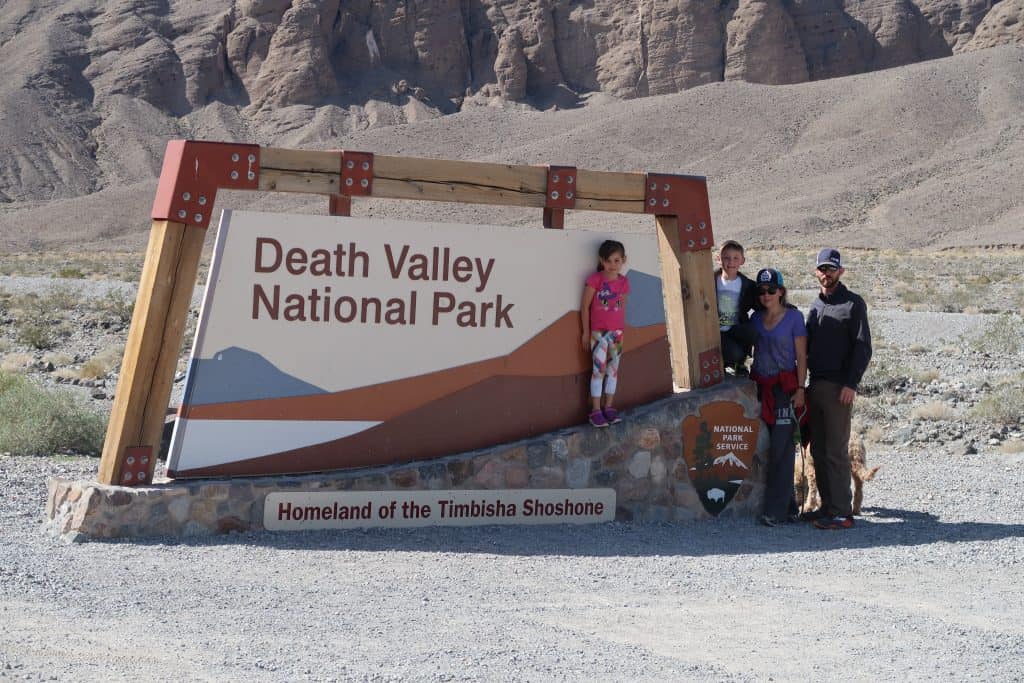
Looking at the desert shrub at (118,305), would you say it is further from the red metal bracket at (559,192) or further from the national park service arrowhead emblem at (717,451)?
the national park service arrowhead emblem at (717,451)

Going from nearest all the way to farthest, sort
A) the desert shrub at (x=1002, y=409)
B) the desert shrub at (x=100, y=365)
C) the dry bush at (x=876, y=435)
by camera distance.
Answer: the dry bush at (x=876, y=435), the desert shrub at (x=1002, y=409), the desert shrub at (x=100, y=365)

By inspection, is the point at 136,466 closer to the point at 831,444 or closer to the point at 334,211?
the point at 334,211

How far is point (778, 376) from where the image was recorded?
8992 millimetres

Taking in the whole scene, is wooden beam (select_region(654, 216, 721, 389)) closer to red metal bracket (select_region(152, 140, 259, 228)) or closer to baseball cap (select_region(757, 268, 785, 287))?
baseball cap (select_region(757, 268, 785, 287))

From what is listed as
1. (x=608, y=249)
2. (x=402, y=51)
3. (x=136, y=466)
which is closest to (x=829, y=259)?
(x=608, y=249)

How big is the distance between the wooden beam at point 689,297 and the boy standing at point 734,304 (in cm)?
10

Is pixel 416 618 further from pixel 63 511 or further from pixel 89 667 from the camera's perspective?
pixel 63 511

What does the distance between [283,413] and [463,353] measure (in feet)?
4.08

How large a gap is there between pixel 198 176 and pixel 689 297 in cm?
346

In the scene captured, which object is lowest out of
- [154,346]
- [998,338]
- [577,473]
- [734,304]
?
[577,473]

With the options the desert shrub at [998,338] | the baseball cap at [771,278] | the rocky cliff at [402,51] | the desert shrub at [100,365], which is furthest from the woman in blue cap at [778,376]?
the rocky cliff at [402,51]

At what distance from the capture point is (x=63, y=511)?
7.77m

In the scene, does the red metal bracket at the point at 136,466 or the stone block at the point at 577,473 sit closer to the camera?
the red metal bracket at the point at 136,466

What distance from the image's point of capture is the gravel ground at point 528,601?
555cm
